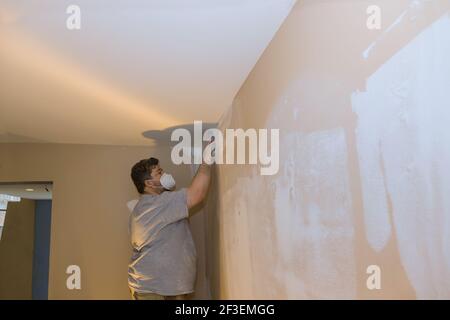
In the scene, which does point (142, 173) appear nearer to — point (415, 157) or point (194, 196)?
point (194, 196)

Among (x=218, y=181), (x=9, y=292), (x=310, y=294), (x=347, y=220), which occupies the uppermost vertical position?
(x=218, y=181)

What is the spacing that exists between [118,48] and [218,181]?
1.12m

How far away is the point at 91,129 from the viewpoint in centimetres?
293

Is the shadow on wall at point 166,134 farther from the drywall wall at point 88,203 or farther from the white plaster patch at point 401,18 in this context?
the white plaster patch at point 401,18

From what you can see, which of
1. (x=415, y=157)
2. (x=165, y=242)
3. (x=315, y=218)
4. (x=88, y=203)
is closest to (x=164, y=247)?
(x=165, y=242)

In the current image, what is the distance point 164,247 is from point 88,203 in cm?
108

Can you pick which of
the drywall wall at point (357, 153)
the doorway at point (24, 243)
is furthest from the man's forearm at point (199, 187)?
the doorway at point (24, 243)

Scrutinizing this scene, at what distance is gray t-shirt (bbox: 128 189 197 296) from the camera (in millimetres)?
2506

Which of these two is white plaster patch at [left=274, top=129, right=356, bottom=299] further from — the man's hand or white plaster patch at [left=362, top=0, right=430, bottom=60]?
the man's hand

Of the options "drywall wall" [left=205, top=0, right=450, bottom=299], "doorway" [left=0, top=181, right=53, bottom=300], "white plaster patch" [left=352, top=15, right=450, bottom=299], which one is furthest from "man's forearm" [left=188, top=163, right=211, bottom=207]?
"doorway" [left=0, top=181, right=53, bottom=300]

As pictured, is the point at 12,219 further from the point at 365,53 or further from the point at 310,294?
the point at 365,53


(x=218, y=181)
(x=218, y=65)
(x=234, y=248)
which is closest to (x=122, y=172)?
(x=218, y=181)

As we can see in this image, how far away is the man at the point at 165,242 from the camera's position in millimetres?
2492

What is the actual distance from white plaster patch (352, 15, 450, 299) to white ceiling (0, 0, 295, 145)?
0.61m
